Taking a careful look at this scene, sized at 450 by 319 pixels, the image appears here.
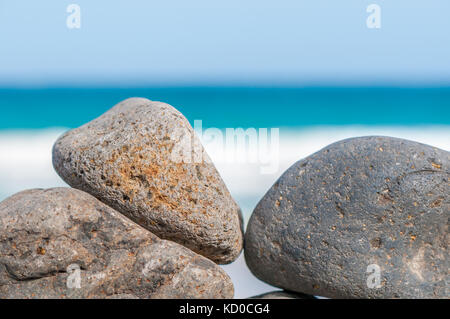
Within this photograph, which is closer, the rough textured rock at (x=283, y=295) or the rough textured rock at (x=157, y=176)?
the rough textured rock at (x=157, y=176)

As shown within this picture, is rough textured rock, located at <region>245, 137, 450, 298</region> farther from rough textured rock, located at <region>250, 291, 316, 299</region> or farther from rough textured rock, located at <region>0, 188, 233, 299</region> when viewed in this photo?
rough textured rock, located at <region>0, 188, 233, 299</region>

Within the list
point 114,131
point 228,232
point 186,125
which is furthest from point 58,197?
point 228,232

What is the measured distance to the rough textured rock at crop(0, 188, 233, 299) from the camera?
2.52 meters

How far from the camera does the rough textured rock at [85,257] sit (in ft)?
8.28

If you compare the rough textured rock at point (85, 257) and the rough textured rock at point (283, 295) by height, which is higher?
the rough textured rock at point (85, 257)

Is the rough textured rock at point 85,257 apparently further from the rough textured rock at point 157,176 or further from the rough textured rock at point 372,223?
the rough textured rock at point 372,223

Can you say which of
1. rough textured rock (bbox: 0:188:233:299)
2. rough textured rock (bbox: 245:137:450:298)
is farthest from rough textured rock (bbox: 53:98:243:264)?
rough textured rock (bbox: 245:137:450:298)

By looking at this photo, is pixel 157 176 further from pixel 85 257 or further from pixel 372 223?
pixel 372 223

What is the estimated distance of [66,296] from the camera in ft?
8.28

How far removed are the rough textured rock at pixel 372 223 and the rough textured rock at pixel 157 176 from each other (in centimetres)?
52

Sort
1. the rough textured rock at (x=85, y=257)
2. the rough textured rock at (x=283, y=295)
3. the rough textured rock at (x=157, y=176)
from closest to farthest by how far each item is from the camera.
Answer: the rough textured rock at (x=85, y=257), the rough textured rock at (x=157, y=176), the rough textured rock at (x=283, y=295)

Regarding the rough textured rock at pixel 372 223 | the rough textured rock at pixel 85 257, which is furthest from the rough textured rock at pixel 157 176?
the rough textured rock at pixel 372 223

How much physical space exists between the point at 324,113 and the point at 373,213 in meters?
11.2

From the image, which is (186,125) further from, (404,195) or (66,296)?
(404,195)
